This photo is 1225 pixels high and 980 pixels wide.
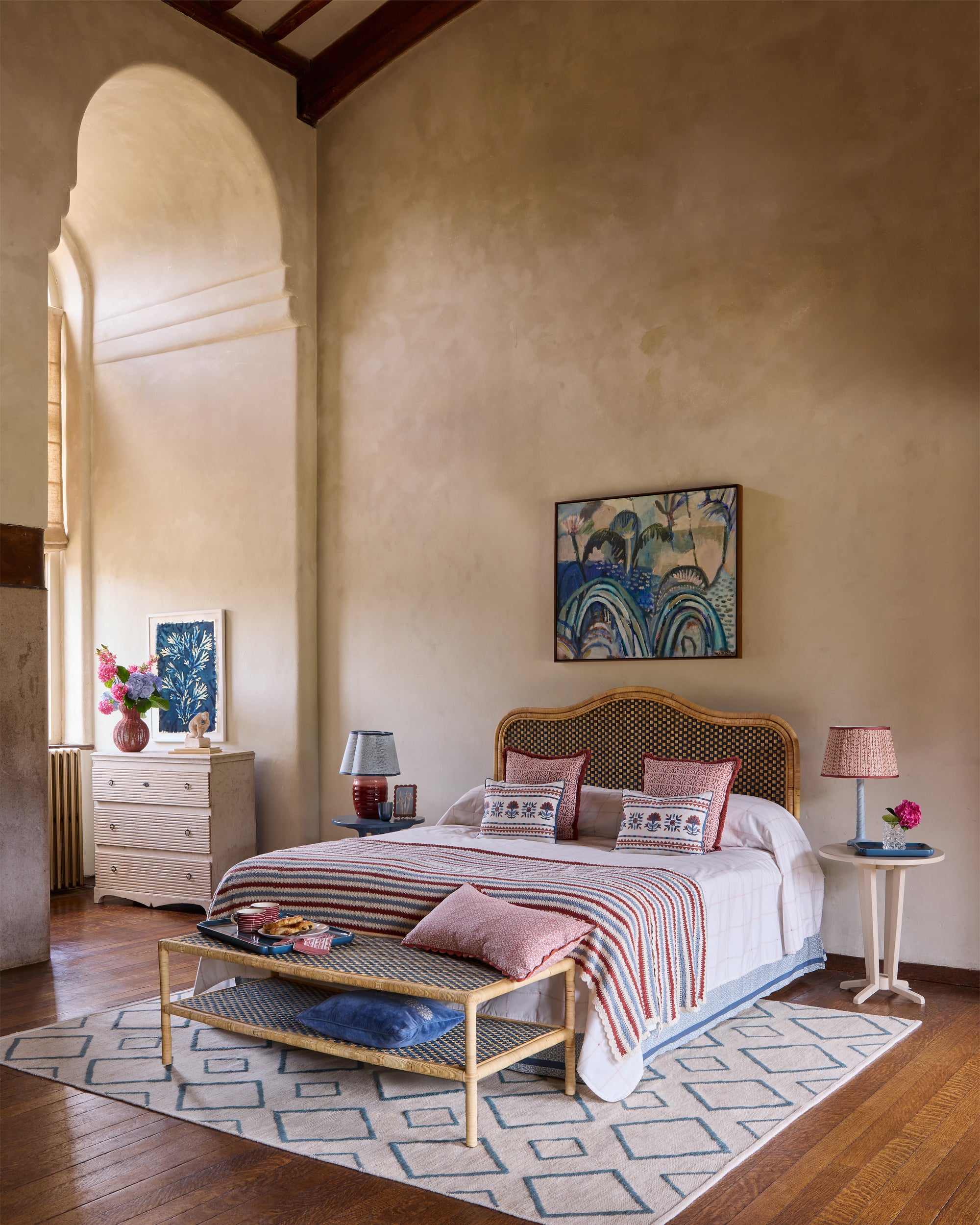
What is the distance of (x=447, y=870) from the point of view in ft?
14.9

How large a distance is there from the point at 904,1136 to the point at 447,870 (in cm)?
192

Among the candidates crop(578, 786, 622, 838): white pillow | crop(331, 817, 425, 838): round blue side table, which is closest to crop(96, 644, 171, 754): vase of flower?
crop(331, 817, 425, 838): round blue side table

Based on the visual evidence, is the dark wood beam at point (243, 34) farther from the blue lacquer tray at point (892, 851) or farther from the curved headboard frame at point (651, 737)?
the blue lacquer tray at point (892, 851)

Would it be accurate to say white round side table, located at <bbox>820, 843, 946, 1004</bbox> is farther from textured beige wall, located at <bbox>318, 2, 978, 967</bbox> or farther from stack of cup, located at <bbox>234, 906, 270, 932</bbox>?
stack of cup, located at <bbox>234, 906, 270, 932</bbox>

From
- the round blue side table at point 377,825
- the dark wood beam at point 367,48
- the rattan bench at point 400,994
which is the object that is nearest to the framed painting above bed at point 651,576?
the round blue side table at point 377,825

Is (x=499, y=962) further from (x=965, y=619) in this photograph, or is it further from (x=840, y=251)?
(x=840, y=251)

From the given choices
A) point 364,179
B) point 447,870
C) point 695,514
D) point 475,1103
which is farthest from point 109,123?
point 475,1103

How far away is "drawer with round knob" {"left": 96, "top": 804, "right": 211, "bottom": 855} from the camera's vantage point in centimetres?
688

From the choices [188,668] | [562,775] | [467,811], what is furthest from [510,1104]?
[188,668]

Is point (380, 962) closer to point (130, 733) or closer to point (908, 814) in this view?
point (908, 814)

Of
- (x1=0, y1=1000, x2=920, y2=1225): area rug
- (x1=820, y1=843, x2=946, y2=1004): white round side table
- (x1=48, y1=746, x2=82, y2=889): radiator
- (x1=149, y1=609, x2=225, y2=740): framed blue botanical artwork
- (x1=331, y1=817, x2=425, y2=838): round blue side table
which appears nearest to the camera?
(x1=0, y1=1000, x2=920, y2=1225): area rug

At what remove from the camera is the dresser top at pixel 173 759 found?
689 cm

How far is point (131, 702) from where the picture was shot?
7.37 meters

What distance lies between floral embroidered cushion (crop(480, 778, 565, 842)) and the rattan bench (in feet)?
4.57
